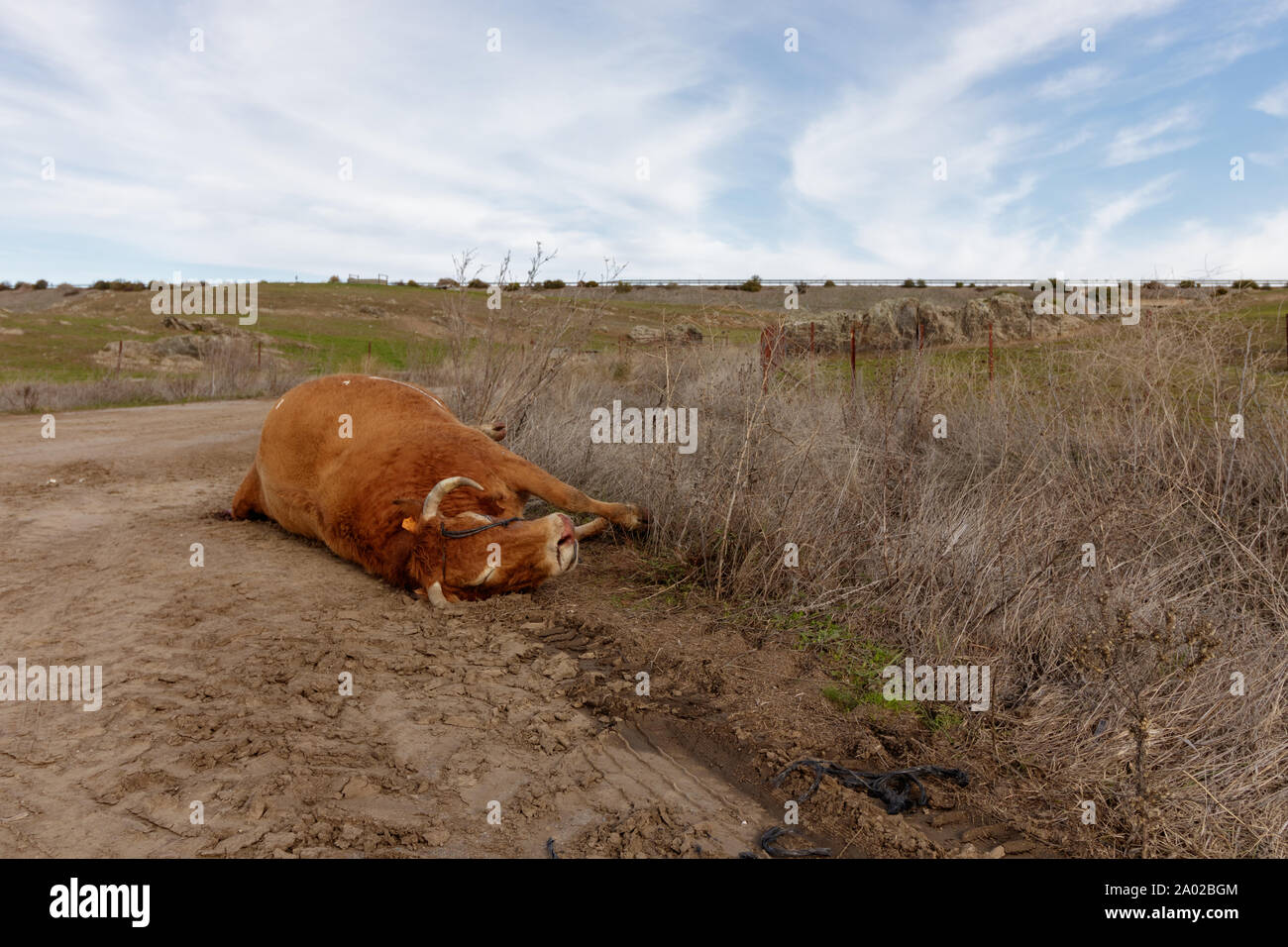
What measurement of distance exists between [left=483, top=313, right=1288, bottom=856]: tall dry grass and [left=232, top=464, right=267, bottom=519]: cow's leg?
2.51 meters

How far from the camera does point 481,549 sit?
4.69 meters

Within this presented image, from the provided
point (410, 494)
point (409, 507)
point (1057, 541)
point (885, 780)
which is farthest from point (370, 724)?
point (1057, 541)

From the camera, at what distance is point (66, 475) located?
8758mm

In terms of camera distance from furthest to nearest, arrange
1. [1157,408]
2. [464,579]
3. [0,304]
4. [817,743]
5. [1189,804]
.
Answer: [0,304] < [1157,408] < [464,579] < [817,743] < [1189,804]

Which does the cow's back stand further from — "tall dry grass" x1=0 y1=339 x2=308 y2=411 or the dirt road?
"tall dry grass" x1=0 y1=339 x2=308 y2=411

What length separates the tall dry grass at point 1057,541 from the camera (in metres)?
3.24

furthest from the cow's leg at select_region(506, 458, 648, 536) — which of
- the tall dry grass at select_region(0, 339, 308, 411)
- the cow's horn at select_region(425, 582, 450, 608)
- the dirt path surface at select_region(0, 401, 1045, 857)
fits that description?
the tall dry grass at select_region(0, 339, 308, 411)

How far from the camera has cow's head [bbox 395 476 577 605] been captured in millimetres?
4668

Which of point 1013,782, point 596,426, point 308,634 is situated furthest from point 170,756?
point 596,426

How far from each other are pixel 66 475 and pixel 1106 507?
9.83 m

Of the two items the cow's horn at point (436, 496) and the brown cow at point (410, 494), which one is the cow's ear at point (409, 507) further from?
the cow's horn at point (436, 496)

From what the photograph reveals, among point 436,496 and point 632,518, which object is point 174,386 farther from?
point 436,496

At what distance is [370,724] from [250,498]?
412 cm

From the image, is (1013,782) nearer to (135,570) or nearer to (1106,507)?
(1106,507)
